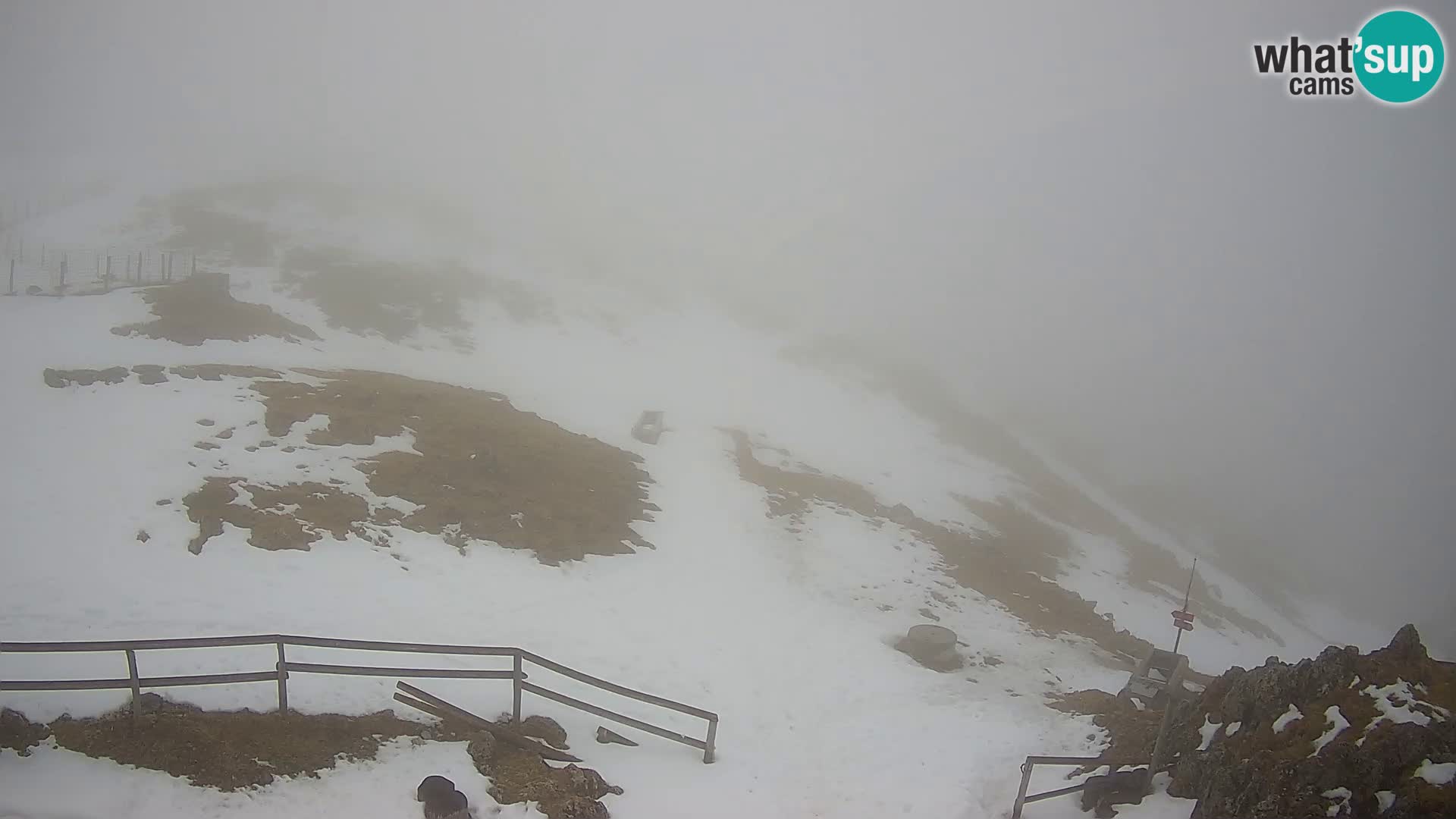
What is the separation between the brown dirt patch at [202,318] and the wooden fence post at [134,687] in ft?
84.9

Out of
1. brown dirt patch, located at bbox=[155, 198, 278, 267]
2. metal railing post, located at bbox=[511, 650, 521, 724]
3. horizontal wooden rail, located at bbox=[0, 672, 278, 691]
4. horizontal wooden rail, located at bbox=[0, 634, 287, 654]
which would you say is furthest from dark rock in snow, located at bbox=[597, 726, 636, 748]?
brown dirt patch, located at bbox=[155, 198, 278, 267]

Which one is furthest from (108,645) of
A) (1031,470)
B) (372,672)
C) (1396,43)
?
(1031,470)

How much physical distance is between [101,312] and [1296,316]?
843 feet

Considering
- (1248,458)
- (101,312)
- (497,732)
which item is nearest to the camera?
(497,732)

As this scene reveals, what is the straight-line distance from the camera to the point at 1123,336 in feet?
513

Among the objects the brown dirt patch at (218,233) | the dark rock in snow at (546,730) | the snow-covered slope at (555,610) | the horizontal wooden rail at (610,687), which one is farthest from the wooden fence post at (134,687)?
the brown dirt patch at (218,233)

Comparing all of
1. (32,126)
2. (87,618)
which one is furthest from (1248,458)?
(32,126)

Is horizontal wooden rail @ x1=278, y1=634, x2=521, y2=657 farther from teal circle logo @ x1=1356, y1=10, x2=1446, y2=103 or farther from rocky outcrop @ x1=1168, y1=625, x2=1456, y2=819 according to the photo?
teal circle logo @ x1=1356, y1=10, x2=1446, y2=103

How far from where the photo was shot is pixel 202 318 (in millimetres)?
31875

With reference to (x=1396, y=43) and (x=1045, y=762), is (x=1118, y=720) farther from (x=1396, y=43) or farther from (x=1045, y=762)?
→ (x=1396, y=43)

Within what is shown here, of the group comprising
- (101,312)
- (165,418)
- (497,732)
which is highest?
(101,312)

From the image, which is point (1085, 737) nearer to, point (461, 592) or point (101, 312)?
point (461, 592)

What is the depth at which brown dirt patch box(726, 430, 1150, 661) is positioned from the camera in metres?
26.3

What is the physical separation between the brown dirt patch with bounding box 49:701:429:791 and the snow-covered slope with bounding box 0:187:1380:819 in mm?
260
